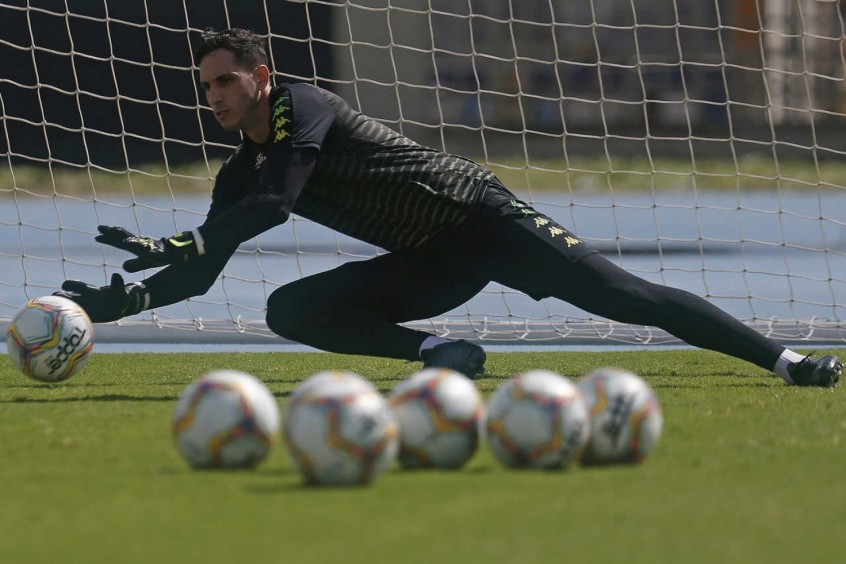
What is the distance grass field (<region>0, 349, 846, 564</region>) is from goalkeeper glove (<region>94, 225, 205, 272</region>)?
587mm

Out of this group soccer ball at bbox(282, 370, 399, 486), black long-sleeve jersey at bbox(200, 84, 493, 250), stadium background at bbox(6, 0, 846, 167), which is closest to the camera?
soccer ball at bbox(282, 370, 399, 486)

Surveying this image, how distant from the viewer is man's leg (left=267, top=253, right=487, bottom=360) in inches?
228

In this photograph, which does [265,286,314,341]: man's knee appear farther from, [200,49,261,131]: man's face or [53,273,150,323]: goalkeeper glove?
[200,49,261,131]: man's face

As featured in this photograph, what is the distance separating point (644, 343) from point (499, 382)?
155 cm

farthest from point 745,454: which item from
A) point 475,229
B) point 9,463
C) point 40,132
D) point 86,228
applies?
point 40,132

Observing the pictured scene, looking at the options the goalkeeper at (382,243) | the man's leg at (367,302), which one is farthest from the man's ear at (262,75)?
the man's leg at (367,302)

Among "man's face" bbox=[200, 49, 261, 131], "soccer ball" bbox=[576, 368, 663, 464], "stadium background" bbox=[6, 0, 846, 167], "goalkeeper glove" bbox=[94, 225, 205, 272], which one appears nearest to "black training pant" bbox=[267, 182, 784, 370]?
"goalkeeper glove" bbox=[94, 225, 205, 272]

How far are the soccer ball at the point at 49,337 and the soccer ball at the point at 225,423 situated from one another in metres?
1.96

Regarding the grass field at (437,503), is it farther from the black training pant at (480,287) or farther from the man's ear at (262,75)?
the man's ear at (262,75)

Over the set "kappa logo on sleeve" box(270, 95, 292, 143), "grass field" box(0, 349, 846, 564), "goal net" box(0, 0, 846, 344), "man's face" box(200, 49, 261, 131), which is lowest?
"grass field" box(0, 349, 846, 564)

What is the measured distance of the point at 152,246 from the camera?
510cm

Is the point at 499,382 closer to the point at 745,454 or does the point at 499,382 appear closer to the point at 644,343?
the point at 644,343

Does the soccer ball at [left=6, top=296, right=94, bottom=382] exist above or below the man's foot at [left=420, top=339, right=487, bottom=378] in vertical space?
above

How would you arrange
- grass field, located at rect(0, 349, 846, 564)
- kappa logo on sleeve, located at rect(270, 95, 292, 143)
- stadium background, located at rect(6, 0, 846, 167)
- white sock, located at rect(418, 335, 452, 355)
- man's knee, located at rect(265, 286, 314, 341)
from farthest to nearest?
1. stadium background, located at rect(6, 0, 846, 167)
2. man's knee, located at rect(265, 286, 314, 341)
3. white sock, located at rect(418, 335, 452, 355)
4. kappa logo on sleeve, located at rect(270, 95, 292, 143)
5. grass field, located at rect(0, 349, 846, 564)
